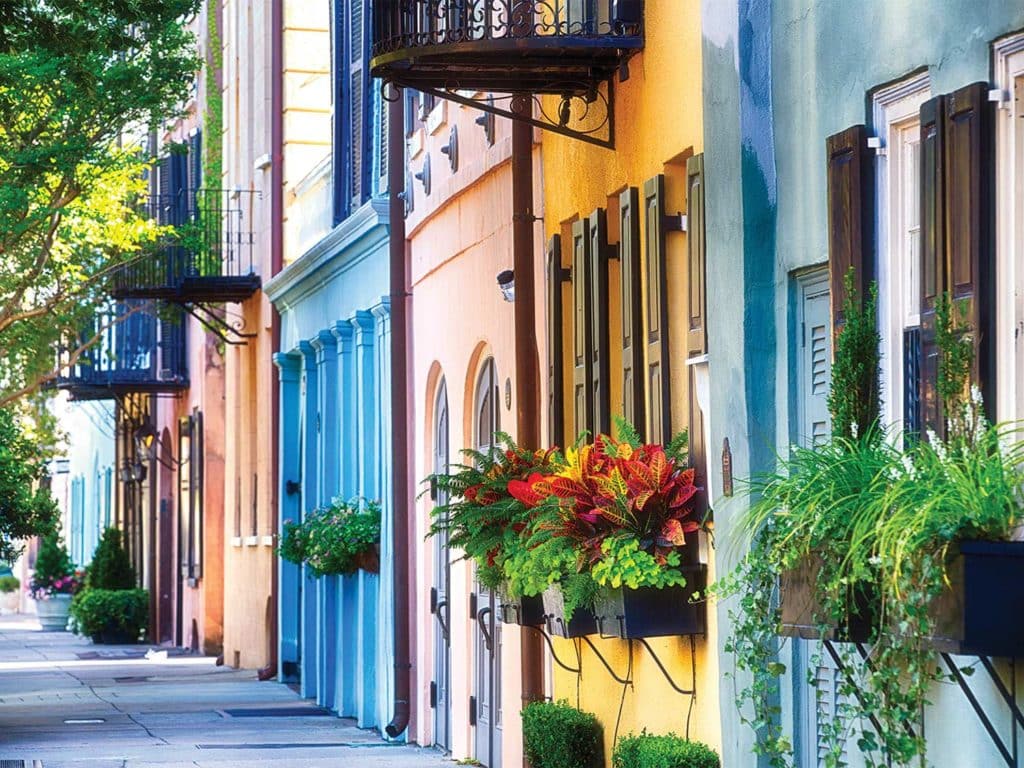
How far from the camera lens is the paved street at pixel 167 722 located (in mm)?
15555

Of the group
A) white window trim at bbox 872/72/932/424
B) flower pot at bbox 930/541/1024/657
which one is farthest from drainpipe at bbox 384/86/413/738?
flower pot at bbox 930/541/1024/657

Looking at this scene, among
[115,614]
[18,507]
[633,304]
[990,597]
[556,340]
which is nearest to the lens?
[990,597]

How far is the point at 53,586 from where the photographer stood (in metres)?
39.8

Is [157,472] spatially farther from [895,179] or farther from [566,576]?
[895,179]

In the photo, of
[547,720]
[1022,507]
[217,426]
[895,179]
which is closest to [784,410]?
[895,179]

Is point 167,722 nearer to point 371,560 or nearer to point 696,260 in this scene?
point 371,560

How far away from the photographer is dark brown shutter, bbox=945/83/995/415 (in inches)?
267

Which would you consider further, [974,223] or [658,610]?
[658,610]

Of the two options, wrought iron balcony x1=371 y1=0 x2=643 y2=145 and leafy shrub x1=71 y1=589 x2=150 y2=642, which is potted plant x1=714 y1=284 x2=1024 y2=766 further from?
leafy shrub x1=71 y1=589 x2=150 y2=642

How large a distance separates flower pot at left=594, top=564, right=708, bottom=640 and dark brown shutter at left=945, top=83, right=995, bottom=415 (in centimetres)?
299

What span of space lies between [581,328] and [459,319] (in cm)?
371

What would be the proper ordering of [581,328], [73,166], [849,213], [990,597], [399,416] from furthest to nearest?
[73,166] → [399,416] → [581,328] → [849,213] → [990,597]

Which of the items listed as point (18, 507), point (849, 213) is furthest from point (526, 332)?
point (18, 507)

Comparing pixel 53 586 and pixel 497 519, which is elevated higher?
pixel 497 519
